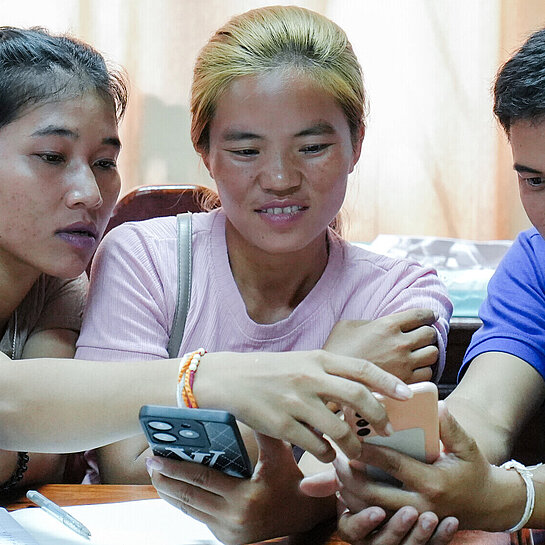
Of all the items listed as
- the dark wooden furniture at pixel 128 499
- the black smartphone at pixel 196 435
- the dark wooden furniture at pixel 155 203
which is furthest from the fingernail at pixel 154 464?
the dark wooden furniture at pixel 155 203

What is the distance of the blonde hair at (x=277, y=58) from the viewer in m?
1.40

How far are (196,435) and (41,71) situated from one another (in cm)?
68

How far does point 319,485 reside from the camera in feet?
3.26

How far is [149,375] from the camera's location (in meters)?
1.03

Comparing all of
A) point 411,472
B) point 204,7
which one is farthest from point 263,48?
point 204,7

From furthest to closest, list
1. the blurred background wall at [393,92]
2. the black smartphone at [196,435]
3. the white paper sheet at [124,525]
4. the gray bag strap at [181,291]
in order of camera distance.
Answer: the blurred background wall at [393,92]
the gray bag strap at [181,291]
the white paper sheet at [124,525]
the black smartphone at [196,435]

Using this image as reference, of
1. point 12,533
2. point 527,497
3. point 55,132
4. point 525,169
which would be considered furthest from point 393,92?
point 12,533

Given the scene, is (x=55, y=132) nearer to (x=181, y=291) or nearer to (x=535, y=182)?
(x=181, y=291)

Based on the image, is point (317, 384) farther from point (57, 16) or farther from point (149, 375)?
point (57, 16)

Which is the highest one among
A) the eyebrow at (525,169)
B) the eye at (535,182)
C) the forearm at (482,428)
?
the eyebrow at (525,169)

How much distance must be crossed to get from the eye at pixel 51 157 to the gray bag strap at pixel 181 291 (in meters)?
0.30

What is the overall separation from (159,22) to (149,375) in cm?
220

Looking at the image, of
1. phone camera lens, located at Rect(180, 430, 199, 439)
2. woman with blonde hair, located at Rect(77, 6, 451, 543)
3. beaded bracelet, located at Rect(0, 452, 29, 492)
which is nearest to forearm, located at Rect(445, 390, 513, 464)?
woman with blonde hair, located at Rect(77, 6, 451, 543)

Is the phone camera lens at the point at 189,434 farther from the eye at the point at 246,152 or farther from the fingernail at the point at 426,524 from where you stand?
the eye at the point at 246,152
